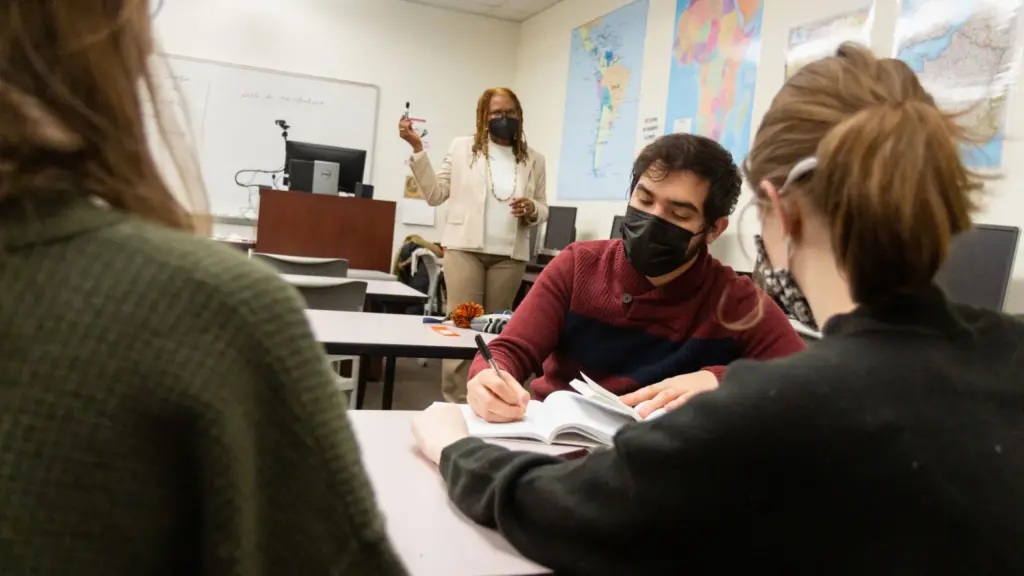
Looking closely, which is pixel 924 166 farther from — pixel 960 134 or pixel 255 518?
pixel 255 518

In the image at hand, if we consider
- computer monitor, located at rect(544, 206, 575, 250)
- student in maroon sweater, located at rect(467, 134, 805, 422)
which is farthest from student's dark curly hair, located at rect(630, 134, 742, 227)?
computer monitor, located at rect(544, 206, 575, 250)

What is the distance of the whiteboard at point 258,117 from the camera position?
5.79m

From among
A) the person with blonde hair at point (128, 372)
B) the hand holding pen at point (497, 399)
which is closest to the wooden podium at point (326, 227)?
the hand holding pen at point (497, 399)

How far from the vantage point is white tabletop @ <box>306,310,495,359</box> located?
181cm

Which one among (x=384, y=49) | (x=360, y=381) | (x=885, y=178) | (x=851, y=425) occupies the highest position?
(x=384, y=49)

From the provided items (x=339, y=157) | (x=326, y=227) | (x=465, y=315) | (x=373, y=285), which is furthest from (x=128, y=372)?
(x=339, y=157)

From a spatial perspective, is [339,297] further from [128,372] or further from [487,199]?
[128,372]

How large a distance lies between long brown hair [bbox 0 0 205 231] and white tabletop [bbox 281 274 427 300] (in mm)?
1966

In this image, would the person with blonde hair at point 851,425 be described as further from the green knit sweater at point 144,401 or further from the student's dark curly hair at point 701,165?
the student's dark curly hair at point 701,165

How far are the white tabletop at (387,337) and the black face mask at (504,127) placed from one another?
63.6 inches

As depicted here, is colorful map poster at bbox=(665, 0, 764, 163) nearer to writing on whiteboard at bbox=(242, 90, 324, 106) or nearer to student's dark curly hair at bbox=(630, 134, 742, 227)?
student's dark curly hair at bbox=(630, 134, 742, 227)

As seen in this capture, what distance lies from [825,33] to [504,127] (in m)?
1.51

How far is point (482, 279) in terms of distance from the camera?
371 cm

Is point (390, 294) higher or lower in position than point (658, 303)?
lower
